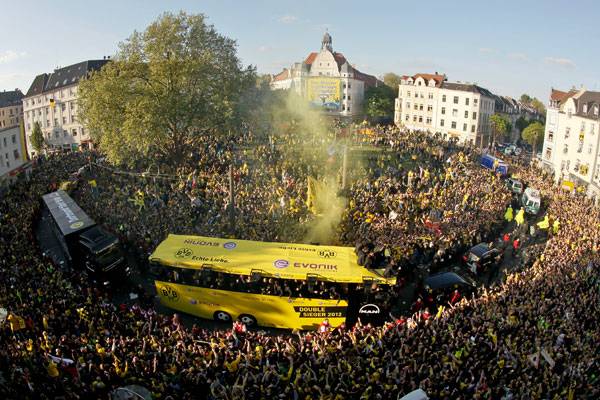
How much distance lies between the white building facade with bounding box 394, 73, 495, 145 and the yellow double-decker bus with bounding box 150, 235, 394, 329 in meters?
60.7

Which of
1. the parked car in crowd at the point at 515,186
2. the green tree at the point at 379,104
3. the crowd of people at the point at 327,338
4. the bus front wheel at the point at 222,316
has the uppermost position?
the green tree at the point at 379,104

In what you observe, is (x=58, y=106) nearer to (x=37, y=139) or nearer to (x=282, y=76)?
(x=37, y=139)

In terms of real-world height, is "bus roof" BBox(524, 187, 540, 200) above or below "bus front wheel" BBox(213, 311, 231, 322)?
above

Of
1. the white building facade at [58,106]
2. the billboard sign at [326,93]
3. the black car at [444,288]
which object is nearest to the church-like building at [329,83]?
the billboard sign at [326,93]

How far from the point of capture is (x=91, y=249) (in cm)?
1952

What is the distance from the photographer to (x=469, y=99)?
72.8 metres

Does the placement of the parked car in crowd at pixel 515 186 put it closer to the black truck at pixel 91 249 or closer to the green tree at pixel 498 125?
the black truck at pixel 91 249

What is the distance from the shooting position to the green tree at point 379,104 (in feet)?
278

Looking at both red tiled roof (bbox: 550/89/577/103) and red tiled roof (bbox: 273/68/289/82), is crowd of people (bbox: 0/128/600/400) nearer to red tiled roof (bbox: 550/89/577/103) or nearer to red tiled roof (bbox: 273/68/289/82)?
red tiled roof (bbox: 550/89/577/103)

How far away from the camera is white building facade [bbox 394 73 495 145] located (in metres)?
73.4

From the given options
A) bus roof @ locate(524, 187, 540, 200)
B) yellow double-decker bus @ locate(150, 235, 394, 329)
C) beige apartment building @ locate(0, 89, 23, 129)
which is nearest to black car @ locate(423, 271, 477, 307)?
yellow double-decker bus @ locate(150, 235, 394, 329)

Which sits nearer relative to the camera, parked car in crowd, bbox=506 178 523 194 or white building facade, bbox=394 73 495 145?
parked car in crowd, bbox=506 178 523 194

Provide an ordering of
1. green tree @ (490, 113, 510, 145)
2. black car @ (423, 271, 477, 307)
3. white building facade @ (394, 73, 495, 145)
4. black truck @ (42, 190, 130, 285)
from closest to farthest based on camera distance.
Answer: black car @ (423, 271, 477, 307) < black truck @ (42, 190, 130, 285) < white building facade @ (394, 73, 495, 145) < green tree @ (490, 113, 510, 145)

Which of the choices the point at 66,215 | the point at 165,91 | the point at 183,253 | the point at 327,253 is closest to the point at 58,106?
the point at 165,91
